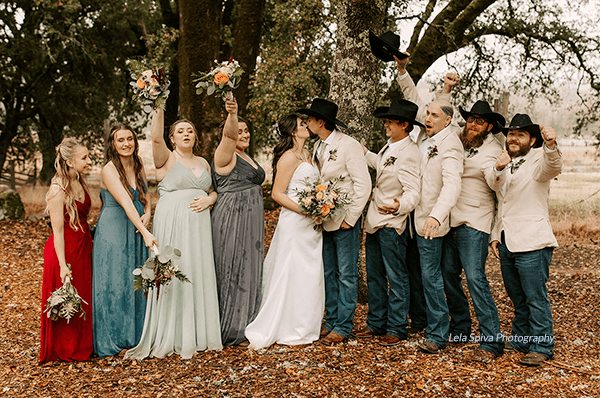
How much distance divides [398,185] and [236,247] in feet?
5.83

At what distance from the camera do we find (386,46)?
518 centimetres

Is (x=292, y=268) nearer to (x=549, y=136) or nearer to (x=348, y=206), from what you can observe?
(x=348, y=206)

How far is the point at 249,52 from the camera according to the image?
10.3m

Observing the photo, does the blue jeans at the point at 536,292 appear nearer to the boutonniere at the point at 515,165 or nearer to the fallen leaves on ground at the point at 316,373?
the fallen leaves on ground at the point at 316,373

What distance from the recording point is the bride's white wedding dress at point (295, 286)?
4.91 meters

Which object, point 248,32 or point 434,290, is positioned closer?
point 434,290

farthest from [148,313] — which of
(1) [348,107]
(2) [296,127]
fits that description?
(1) [348,107]

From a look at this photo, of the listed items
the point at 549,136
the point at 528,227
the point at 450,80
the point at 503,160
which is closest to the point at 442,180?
the point at 503,160

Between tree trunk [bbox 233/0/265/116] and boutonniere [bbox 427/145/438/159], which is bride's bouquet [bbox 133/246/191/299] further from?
tree trunk [bbox 233/0/265/116]

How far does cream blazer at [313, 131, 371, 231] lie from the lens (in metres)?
4.90

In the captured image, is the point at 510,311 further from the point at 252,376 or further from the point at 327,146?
the point at 252,376

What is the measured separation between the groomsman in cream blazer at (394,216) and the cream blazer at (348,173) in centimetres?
16

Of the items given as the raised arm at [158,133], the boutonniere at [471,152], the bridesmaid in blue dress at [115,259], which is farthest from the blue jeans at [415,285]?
the bridesmaid in blue dress at [115,259]

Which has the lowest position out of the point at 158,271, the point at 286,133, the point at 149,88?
the point at 158,271
